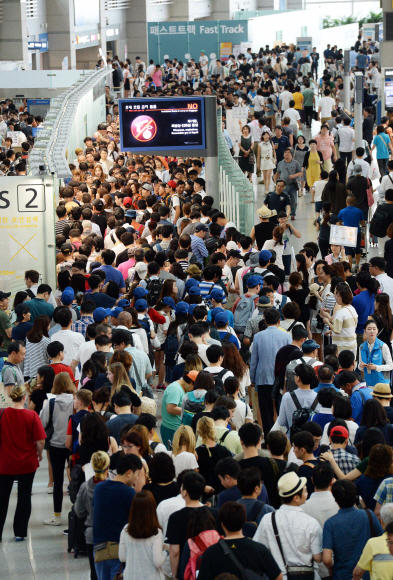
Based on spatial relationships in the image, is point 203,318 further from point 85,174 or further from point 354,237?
point 85,174

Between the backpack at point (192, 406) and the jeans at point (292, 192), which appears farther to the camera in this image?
the jeans at point (292, 192)

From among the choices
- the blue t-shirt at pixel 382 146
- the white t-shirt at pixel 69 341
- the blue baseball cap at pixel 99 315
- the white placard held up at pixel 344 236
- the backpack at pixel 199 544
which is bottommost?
the backpack at pixel 199 544

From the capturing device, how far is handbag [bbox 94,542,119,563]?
17.6ft

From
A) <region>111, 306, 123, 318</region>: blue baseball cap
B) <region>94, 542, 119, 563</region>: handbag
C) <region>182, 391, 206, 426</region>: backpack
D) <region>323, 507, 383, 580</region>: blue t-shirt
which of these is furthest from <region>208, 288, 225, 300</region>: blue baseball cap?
<region>323, 507, 383, 580</region>: blue t-shirt

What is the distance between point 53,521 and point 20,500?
19.3 inches

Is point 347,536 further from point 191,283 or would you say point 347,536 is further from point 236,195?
point 236,195

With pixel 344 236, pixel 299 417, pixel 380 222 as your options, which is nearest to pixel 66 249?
pixel 344 236

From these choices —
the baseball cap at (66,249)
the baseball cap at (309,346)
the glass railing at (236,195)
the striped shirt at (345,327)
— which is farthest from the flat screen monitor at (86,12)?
the baseball cap at (309,346)

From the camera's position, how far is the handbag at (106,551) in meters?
5.38

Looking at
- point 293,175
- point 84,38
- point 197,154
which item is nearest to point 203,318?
point 197,154

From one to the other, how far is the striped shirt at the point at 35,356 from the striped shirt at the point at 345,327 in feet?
9.01

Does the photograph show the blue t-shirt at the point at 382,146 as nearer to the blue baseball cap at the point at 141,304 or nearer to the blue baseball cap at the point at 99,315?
the blue baseball cap at the point at 141,304

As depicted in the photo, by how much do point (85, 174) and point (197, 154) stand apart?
2435 mm

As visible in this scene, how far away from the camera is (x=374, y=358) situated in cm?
801
